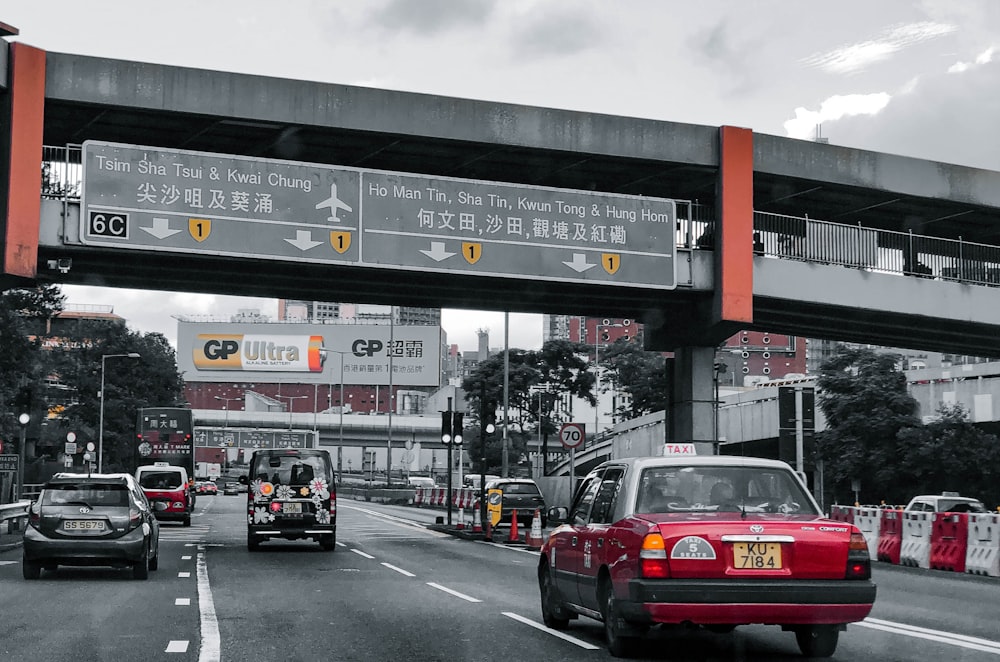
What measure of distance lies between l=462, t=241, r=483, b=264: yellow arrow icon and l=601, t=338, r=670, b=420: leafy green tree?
68.8 metres

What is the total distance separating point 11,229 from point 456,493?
38.1 metres

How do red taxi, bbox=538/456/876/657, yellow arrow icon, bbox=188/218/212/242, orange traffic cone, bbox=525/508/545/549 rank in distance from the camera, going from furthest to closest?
1. orange traffic cone, bbox=525/508/545/549
2. yellow arrow icon, bbox=188/218/212/242
3. red taxi, bbox=538/456/876/657

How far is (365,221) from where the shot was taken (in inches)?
1073

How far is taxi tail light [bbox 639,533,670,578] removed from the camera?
9711 millimetres

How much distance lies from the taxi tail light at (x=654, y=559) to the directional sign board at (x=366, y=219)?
705 inches

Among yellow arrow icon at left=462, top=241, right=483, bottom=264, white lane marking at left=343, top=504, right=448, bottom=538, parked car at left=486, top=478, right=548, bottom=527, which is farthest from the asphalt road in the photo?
parked car at left=486, top=478, right=548, bottom=527

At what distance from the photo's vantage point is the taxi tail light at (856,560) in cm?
984

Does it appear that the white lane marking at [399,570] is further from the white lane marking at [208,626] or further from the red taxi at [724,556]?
the red taxi at [724,556]

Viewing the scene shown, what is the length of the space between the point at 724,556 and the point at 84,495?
1253cm

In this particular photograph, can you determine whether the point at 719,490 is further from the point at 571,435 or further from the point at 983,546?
the point at 571,435

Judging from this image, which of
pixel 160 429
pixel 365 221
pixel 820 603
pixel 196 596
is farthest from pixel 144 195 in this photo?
pixel 160 429

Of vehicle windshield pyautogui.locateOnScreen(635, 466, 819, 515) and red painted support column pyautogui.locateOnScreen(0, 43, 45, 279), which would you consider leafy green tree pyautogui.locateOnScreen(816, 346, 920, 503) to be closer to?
red painted support column pyautogui.locateOnScreen(0, 43, 45, 279)

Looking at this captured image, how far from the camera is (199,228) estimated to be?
26250mm

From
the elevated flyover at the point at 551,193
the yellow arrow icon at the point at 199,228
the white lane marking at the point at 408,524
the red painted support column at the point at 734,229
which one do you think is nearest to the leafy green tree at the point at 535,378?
the white lane marking at the point at 408,524
